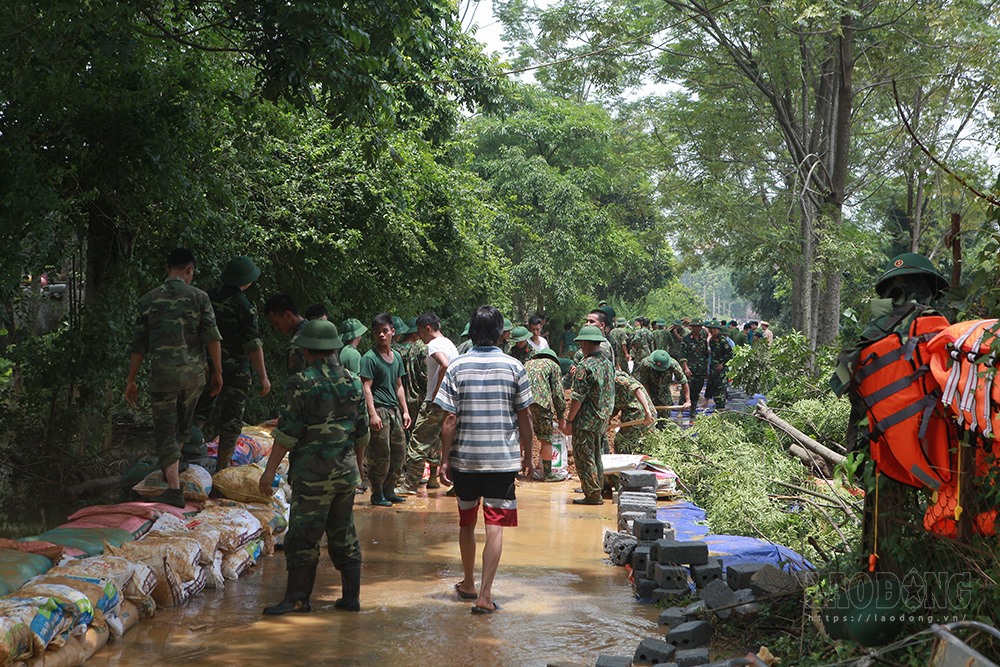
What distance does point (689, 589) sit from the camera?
6613 millimetres

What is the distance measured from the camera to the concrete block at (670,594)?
6555 mm

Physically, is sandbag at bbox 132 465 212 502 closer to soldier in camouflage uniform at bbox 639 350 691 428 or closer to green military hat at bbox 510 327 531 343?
green military hat at bbox 510 327 531 343

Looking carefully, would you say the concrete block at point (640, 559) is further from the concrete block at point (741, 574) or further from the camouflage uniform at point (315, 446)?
the camouflage uniform at point (315, 446)

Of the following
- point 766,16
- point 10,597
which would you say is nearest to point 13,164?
point 10,597

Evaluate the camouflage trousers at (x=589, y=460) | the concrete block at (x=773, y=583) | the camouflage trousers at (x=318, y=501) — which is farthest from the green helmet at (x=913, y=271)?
the camouflage trousers at (x=589, y=460)

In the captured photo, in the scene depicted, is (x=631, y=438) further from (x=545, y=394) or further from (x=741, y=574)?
(x=741, y=574)

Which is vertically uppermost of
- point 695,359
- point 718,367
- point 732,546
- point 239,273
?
point 239,273

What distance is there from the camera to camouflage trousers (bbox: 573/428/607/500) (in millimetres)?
10461

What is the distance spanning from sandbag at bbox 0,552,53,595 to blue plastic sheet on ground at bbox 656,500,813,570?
4.13 meters

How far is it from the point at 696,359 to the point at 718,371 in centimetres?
49

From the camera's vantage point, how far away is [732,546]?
723cm

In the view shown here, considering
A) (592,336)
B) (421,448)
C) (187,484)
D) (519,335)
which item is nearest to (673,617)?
(187,484)

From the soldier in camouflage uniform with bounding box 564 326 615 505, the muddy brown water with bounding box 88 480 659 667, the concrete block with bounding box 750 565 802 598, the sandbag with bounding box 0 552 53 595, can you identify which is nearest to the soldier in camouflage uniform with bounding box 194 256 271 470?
the muddy brown water with bounding box 88 480 659 667

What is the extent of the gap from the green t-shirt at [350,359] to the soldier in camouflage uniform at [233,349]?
95 centimetres
